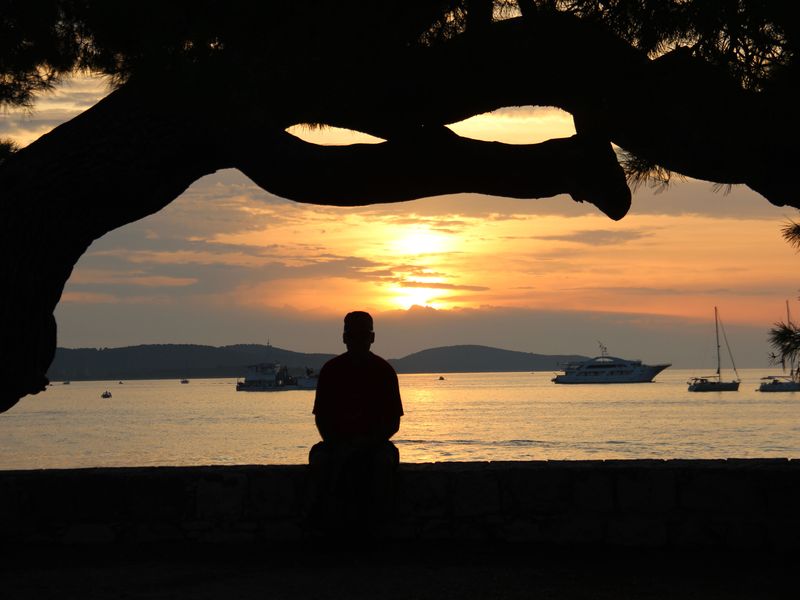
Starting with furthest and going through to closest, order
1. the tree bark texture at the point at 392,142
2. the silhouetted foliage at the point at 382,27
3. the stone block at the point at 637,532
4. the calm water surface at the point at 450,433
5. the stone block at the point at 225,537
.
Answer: the calm water surface at the point at 450,433 < the stone block at the point at 225,537 < the stone block at the point at 637,532 < the tree bark texture at the point at 392,142 < the silhouetted foliage at the point at 382,27

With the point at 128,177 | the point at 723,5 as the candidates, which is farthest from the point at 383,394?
the point at 723,5

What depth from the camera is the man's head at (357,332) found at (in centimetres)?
651

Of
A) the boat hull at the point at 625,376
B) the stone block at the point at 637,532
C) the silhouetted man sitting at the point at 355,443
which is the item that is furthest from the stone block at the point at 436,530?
the boat hull at the point at 625,376

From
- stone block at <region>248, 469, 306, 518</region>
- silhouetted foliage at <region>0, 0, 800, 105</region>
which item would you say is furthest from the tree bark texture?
stone block at <region>248, 469, 306, 518</region>

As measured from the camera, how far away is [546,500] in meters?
6.65

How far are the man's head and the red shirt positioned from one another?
104 millimetres

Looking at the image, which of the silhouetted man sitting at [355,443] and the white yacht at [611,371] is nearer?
the silhouetted man sitting at [355,443]

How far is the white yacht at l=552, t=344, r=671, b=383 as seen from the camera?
16050cm

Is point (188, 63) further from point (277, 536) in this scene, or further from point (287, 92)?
point (277, 536)

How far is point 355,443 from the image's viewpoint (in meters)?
6.33

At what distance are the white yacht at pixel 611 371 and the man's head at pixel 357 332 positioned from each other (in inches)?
6170

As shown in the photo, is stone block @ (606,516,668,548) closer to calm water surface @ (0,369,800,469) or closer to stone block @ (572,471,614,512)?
stone block @ (572,471,614,512)

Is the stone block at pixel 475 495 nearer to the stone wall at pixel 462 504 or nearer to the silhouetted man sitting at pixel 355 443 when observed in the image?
the stone wall at pixel 462 504

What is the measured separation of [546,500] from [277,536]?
1769mm
